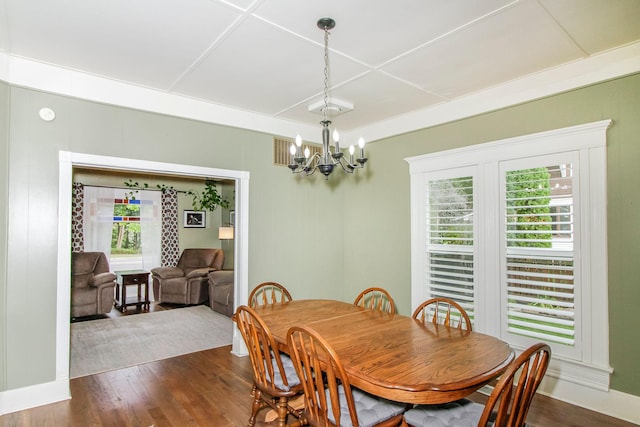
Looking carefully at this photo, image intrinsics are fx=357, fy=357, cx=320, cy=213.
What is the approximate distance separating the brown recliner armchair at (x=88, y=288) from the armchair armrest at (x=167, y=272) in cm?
94

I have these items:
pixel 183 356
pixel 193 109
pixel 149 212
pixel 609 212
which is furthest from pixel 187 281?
pixel 609 212

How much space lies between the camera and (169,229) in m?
7.30

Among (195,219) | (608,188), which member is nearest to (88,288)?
(195,219)

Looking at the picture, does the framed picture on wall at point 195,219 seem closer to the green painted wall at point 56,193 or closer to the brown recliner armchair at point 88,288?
the brown recliner armchair at point 88,288

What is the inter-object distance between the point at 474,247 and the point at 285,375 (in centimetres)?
218

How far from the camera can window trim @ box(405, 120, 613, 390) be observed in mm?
2648

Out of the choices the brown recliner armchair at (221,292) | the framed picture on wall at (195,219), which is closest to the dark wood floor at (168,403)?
the brown recliner armchair at (221,292)

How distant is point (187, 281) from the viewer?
642cm

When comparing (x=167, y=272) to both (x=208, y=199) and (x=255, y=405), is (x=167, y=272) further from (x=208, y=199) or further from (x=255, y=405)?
(x=255, y=405)

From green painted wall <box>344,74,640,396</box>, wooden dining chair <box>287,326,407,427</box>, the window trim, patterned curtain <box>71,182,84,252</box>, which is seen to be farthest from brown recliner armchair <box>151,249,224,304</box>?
wooden dining chair <box>287,326,407,427</box>

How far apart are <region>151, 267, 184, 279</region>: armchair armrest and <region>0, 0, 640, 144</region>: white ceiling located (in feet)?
13.9

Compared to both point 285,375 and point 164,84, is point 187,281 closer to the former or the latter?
point 164,84

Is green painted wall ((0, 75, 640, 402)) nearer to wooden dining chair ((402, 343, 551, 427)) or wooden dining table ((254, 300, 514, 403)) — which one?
wooden dining table ((254, 300, 514, 403))

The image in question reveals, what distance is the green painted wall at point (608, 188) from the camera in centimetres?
255
